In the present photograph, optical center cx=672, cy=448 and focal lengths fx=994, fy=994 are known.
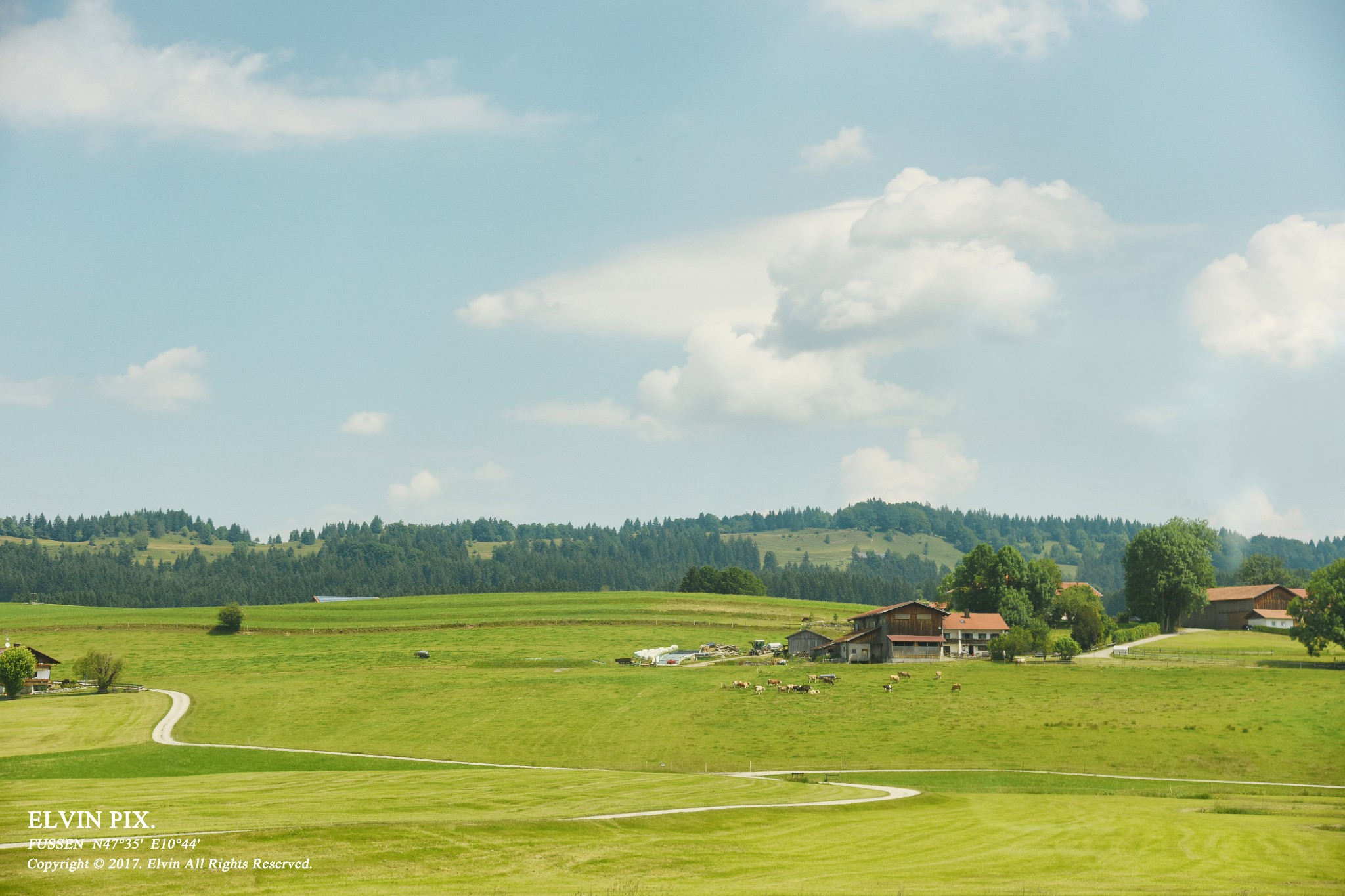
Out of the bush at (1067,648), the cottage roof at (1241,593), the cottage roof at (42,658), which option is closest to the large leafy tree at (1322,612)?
the bush at (1067,648)

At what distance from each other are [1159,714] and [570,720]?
4519 cm

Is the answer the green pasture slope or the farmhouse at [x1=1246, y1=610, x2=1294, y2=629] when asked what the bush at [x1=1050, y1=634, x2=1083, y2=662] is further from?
the farmhouse at [x1=1246, y1=610, x2=1294, y2=629]

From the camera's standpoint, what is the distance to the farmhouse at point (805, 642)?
398 feet

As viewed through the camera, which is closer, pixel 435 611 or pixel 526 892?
pixel 526 892

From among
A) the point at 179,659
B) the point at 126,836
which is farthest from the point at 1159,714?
the point at 179,659

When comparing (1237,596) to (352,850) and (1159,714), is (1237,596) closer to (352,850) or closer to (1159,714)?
(1159,714)

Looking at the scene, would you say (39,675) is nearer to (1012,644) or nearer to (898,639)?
(898,639)

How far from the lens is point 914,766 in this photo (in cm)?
6425

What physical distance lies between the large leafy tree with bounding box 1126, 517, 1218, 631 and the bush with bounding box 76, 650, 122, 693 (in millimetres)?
131300

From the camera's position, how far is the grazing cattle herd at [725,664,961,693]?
8868cm

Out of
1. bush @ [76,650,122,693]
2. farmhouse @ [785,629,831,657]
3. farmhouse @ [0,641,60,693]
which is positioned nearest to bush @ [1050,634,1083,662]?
farmhouse @ [785,629,831,657]

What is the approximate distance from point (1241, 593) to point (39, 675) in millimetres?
160019

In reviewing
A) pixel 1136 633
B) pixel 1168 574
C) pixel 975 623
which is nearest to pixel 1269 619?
pixel 1168 574

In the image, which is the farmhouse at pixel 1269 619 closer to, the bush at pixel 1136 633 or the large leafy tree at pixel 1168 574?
the large leafy tree at pixel 1168 574
